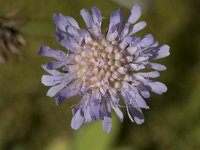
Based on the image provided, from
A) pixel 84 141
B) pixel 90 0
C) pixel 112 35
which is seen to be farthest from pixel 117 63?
pixel 90 0

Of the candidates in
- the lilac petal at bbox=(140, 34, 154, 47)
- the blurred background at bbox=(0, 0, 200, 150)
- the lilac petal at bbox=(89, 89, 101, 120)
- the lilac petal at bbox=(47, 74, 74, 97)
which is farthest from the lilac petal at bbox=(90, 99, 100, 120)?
the blurred background at bbox=(0, 0, 200, 150)

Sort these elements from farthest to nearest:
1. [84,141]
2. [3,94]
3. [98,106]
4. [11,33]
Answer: [3,94] < [84,141] < [11,33] < [98,106]

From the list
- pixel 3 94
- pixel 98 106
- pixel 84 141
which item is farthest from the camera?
pixel 3 94

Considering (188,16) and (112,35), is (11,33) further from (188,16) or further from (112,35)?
(188,16)

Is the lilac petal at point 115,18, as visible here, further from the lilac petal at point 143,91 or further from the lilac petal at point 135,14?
the lilac petal at point 143,91

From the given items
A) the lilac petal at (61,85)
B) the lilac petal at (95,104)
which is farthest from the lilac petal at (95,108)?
the lilac petal at (61,85)
